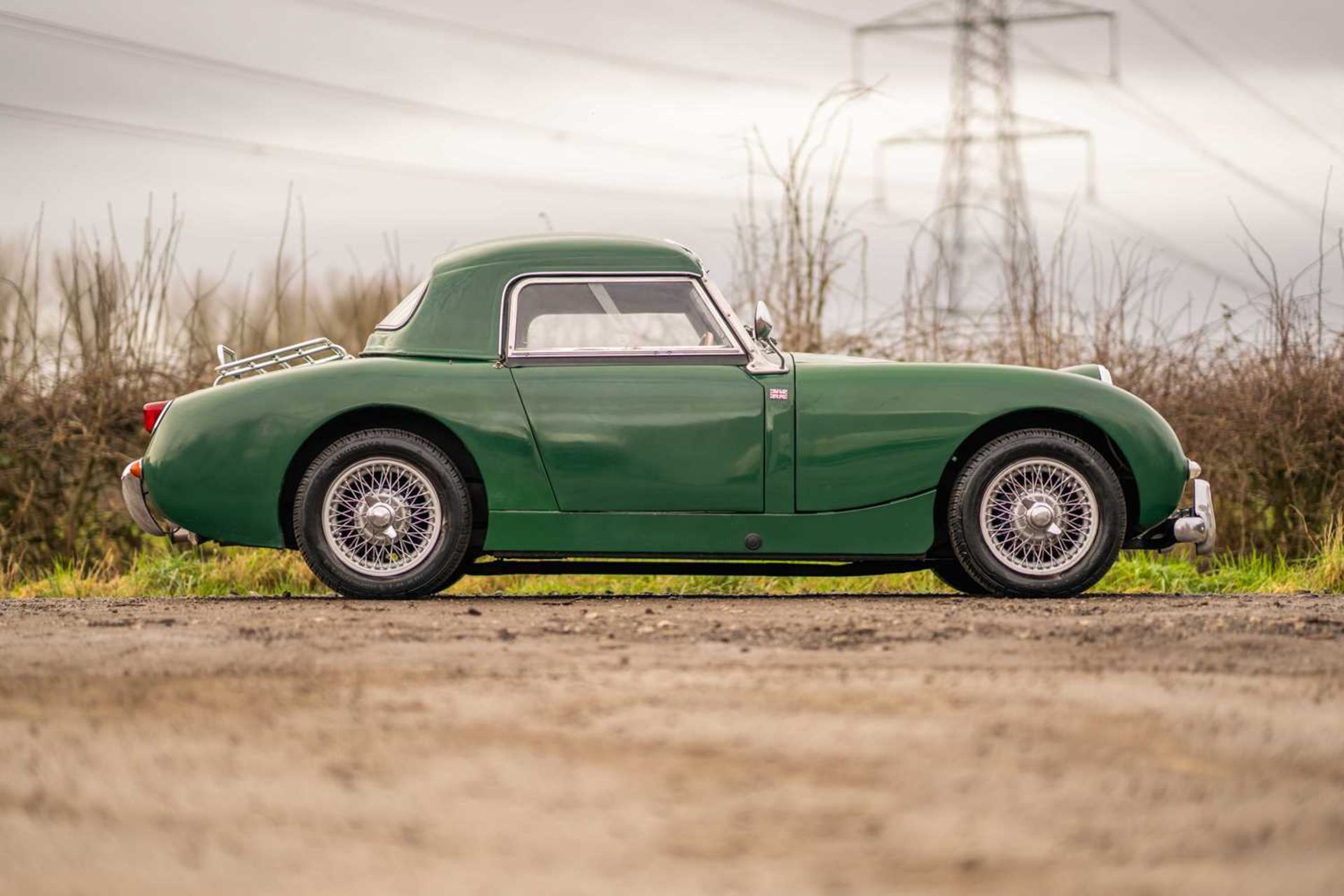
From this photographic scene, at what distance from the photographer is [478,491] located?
24.6ft

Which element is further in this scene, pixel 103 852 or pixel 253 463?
pixel 253 463

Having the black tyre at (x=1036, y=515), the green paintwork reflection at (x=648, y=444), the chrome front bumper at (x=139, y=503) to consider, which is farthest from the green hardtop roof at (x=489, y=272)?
the black tyre at (x=1036, y=515)

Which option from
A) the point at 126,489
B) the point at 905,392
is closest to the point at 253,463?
the point at 126,489

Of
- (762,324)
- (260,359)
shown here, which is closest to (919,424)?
(762,324)

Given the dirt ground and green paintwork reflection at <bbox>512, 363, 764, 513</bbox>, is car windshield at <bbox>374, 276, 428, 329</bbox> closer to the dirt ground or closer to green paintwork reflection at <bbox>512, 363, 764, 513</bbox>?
green paintwork reflection at <bbox>512, 363, 764, 513</bbox>

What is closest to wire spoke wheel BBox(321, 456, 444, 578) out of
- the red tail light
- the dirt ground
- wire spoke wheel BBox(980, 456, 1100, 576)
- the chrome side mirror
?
the red tail light

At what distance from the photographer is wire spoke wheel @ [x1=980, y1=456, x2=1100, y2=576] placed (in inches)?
295

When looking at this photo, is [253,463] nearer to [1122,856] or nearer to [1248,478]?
[1122,856]

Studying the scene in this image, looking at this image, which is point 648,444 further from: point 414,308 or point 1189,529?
point 1189,529

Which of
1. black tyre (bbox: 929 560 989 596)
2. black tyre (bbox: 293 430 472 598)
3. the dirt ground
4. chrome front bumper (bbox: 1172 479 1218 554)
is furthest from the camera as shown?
black tyre (bbox: 929 560 989 596)

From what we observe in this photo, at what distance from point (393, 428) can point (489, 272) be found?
0.92 metres

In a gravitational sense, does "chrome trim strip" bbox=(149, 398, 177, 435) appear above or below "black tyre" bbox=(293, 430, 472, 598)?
above

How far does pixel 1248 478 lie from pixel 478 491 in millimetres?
5655

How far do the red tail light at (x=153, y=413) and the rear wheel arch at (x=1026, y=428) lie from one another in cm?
363
